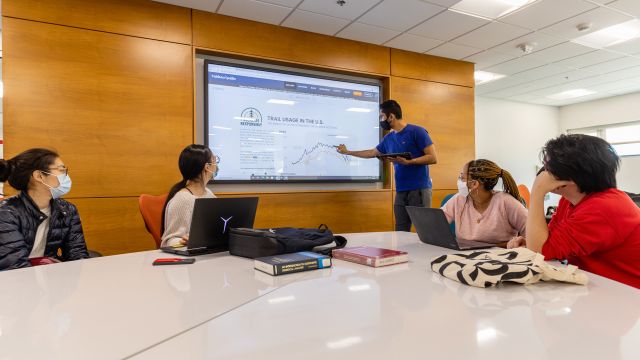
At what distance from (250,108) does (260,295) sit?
3.12 meters

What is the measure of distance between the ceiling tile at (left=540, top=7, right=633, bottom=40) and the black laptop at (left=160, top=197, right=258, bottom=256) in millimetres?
4046

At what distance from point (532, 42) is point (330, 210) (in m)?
3.17

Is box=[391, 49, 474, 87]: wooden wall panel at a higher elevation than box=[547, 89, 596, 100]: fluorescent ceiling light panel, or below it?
below

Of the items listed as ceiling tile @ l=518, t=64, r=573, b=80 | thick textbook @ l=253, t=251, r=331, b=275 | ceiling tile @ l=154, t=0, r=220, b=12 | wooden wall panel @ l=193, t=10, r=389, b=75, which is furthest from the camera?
ceiling tile @ l=518, t=64, r=573, b=80

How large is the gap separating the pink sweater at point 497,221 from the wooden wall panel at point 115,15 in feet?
9.88

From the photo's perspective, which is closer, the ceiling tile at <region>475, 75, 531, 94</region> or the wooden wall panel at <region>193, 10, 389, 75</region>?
the wooden wall panel at <region>193, 10, 389, 75</region>

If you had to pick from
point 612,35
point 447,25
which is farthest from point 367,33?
point 612,35

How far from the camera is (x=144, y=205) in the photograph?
95.8 inches

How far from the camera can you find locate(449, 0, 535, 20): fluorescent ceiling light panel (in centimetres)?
364

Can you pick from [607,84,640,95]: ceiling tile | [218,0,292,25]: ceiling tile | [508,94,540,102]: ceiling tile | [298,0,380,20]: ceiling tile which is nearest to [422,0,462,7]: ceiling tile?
[298,0,380,20]: ceiling tile

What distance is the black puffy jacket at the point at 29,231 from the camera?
175cm

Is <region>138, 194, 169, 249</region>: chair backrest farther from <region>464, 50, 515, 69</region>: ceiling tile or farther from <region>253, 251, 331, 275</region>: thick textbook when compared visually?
<region>464, 50, 515, 69</region>: ceiling tile

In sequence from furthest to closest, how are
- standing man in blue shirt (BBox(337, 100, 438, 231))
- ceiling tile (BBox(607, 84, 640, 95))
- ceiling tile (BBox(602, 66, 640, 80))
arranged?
ceiling tile (BBox(607, 84, 640, 95)) < ceiling tile (BBox(602, 66, 640, 80)) < standing man in blue shirt (BBox(337, 100, 438, 231))

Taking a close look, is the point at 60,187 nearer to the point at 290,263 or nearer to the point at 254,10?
the point at 290,263
